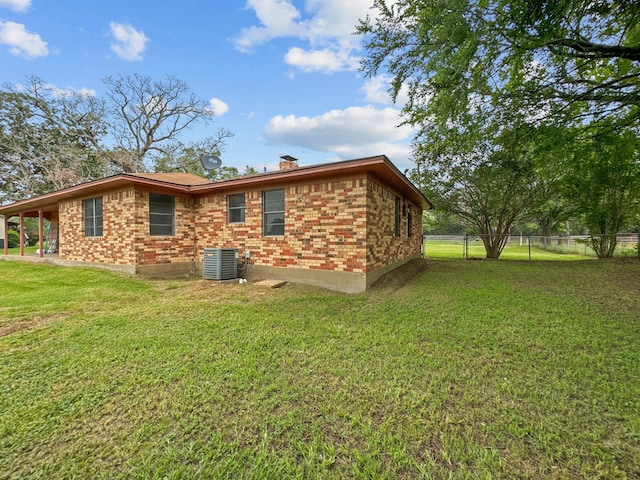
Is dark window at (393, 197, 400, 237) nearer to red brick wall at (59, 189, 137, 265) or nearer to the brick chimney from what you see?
the brick chimney

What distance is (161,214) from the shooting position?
8.41 meters

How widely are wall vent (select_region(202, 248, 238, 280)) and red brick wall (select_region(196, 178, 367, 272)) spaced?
17.2 inches

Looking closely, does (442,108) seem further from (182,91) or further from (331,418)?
(182,91)

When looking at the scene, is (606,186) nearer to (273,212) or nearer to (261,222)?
(273,212)

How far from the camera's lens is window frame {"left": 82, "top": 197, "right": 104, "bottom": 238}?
909cm

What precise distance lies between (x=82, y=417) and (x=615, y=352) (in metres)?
5.25

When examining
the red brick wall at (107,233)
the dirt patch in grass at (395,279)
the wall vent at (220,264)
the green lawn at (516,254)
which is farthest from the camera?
the green lawn at (516,254)

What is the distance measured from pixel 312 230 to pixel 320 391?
4583 mm

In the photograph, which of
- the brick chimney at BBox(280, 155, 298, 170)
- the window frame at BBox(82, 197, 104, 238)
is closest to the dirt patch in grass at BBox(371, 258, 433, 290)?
the brick chimney at BBox(280, 155, 298, 170)

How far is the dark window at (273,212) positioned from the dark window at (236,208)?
2.53ft

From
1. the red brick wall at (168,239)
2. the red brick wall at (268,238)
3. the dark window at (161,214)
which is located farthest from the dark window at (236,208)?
the dark window at (161,214)

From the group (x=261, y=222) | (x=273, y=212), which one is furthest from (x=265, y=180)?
(x=261, y=222)

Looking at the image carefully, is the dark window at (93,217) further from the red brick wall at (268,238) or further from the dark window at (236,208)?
the dark window at (236,208)

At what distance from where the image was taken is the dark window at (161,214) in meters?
8.23
